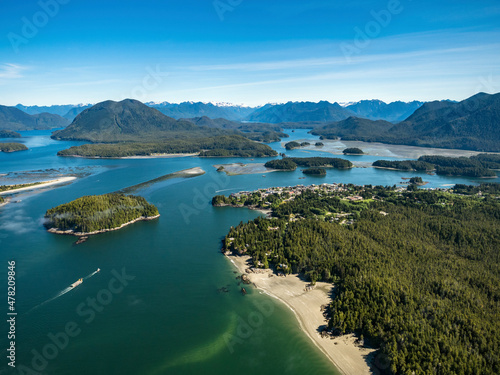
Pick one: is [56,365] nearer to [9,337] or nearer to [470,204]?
[9,337]

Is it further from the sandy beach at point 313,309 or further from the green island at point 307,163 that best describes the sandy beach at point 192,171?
the sandy beach at point 313,309

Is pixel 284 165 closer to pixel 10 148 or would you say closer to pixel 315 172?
pixel 315 172

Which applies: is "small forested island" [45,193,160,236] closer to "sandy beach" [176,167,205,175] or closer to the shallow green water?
the shallow green water

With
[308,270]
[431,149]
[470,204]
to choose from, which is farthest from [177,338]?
[431,149]

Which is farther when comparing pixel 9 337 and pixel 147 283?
pixel 147 283

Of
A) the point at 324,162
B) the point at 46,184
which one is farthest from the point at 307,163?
the point at 46,184

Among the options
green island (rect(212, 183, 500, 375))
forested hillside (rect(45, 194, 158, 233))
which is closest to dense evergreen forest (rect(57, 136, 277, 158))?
green island (rect(212, 183, 500, 375))

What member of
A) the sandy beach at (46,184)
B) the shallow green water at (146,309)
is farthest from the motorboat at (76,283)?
the sandy beach at (46,184)
